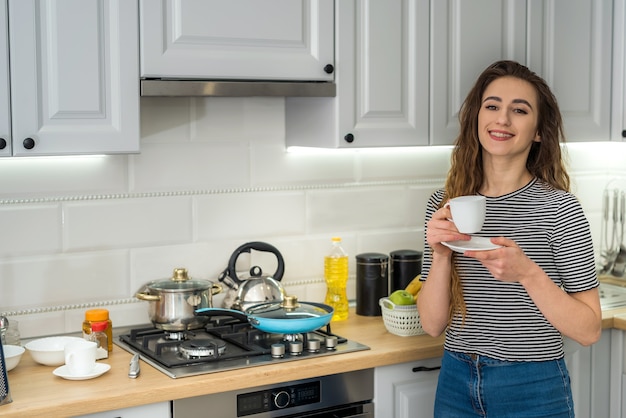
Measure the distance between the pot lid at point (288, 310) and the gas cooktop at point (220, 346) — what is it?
6 centimetres

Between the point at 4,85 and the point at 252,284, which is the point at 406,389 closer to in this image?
the point at 252,284

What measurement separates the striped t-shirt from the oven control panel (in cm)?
41

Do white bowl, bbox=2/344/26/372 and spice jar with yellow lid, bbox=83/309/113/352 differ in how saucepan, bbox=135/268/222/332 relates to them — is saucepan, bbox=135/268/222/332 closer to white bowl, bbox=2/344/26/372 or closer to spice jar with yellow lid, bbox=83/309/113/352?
spice jar with yellow lid, bbox=83/309/113/352

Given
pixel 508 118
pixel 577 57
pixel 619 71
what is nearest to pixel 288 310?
pixel 508 118

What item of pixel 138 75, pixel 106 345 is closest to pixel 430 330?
pixel 106 345

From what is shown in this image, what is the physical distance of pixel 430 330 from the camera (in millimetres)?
2582

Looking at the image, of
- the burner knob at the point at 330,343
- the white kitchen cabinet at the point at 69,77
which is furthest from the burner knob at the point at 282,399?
the white kitchen cabinet at the point at 69,77

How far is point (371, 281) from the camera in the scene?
3.09 metres

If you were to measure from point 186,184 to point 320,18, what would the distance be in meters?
0.68

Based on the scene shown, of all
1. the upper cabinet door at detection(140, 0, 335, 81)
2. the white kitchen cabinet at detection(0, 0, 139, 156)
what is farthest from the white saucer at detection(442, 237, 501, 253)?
the white kitchen cabinet at detection(0, 0, 139, 156)

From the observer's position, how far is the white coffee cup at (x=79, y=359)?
2.34 metres

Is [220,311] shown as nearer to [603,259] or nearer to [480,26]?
[480,26]

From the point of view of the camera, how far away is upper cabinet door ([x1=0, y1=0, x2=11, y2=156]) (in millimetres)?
2281

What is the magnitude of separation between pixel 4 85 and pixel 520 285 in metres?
1.44
